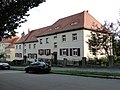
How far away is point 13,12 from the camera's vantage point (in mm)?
12078

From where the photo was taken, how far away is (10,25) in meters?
13.3

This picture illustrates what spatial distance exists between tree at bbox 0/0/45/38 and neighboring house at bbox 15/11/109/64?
24197mm

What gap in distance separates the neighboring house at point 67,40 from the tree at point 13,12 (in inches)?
953

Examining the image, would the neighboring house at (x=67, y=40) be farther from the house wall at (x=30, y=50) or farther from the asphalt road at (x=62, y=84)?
the asphalt road at (x=62, y=84)

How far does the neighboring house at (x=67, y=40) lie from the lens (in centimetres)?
4209

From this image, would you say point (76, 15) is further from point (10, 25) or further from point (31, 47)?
point (10, 25)

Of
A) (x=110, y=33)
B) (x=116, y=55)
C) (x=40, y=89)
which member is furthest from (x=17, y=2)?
(x=116, y=55)

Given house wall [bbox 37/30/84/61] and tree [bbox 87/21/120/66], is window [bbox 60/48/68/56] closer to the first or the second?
house wall [bbox 37/30/84/61]

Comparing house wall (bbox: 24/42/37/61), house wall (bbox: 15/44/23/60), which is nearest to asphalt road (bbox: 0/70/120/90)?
house wall (bbox: 24/42/37/61)

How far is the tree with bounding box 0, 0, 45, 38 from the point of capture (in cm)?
1180

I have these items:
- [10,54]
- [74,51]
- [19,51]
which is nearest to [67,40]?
[74,51]

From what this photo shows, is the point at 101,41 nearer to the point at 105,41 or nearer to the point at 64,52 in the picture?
the point at 105,41

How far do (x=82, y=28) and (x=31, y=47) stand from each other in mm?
25060

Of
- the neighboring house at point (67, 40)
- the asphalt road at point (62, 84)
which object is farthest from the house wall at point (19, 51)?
the asphalt road at point (62, 84)
